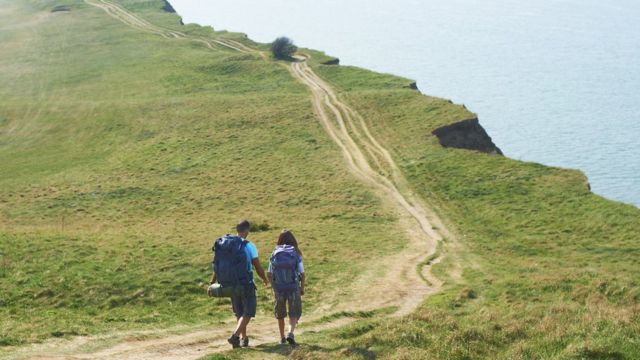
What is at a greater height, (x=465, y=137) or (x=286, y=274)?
(x=465, y=137)

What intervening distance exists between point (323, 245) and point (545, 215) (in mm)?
12925

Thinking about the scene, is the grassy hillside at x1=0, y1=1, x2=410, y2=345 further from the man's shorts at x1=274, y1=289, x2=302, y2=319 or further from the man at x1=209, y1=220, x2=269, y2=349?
the man's shorts at x1=274, y1=289, x2=302, y2=319

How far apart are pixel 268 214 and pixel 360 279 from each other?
48.1ft

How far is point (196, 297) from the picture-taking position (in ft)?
84.9

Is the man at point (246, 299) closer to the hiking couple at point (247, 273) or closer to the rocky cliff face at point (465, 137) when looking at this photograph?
the hiking couple at point (247, 273)

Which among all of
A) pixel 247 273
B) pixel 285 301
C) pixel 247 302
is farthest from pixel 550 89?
pixel 247 273

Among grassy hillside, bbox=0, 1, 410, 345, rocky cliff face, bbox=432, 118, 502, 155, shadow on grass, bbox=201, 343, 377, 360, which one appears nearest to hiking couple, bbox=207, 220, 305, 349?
shadow on grass, bbox=201, 343, 377, 360

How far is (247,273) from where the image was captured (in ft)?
54.7

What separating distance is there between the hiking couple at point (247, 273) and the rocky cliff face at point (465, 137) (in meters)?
41.5

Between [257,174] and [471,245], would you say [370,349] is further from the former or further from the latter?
[257,174]

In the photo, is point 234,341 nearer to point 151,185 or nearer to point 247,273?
point 247,273

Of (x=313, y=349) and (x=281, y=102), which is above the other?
(x=281, y=102)

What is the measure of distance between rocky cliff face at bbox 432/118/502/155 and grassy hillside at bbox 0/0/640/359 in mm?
1186

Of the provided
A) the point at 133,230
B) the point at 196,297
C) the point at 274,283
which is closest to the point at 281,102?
the point at 133,230
